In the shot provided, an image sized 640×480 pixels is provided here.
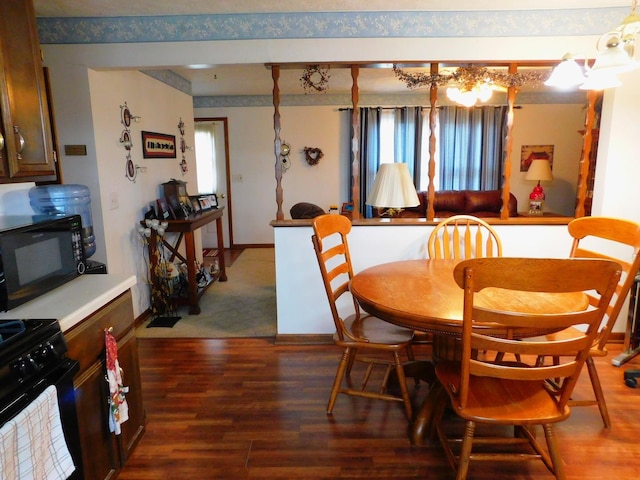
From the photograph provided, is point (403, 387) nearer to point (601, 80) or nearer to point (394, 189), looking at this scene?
point (394, 189)

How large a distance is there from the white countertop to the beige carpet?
1.60 meters

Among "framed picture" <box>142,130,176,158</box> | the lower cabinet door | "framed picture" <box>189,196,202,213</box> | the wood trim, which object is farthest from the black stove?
"framed picture" <box>189,196,202,213</box>

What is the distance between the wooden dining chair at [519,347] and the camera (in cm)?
128

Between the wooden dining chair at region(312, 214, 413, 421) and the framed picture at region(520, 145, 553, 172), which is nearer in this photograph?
the wooden dining chair at region(312, 214, 413, 421)

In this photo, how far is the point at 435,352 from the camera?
7.18ft

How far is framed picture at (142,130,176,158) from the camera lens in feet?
12.3

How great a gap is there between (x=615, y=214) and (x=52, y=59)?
416 centimetres

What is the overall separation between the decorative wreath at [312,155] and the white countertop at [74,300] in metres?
4.68

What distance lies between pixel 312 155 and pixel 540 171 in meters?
3.29

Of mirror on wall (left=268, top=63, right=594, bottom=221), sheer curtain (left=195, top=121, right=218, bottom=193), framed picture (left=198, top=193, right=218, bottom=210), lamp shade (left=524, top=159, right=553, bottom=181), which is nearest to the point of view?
framed picture (left=198, top=193, right=218, bottom=210)

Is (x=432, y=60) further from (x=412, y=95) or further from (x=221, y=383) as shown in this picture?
(x=412, y=95)

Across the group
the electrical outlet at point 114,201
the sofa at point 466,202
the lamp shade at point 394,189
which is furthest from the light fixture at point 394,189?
the sofa at point 466,202

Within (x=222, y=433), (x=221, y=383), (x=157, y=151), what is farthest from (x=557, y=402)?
(x=157, y=151)

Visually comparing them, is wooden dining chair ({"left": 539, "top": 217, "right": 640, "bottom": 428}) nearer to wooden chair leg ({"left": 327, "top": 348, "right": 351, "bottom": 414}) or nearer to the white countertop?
wooden chair leg ({"left": 327, "top": 348, "right": 351, "bottom": 414})
